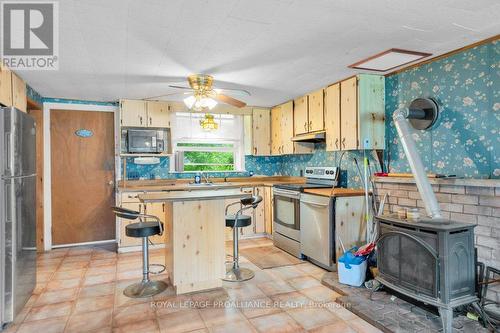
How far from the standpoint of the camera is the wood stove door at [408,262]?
233cm

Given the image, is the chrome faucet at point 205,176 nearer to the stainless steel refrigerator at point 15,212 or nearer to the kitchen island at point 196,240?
the kitchen island at point 196,240

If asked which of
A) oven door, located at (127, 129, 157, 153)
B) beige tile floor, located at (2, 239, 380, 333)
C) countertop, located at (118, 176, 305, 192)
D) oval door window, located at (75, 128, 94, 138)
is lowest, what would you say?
beige tile floor, located at (2, 239, 380, 333)

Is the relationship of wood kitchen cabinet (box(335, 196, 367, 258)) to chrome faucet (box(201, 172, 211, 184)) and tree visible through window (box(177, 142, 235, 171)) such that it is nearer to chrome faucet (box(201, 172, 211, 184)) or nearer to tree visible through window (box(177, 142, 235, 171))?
chrome faucet (box(201, 172, 211, 184))

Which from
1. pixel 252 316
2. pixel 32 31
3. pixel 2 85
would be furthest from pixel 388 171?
pixel 2 85

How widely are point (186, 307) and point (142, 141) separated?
274 centimetres

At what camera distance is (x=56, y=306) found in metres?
2.82

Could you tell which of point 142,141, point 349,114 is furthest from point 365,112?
point 142,141

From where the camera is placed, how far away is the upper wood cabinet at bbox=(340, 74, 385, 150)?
3.51m

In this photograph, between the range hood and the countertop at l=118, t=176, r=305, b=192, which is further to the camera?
the countertop at l=118, t=176, r=305, b=192

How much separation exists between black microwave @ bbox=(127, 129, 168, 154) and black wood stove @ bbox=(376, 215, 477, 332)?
11.4ft

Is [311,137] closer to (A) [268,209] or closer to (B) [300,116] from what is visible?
(B) [300,116]

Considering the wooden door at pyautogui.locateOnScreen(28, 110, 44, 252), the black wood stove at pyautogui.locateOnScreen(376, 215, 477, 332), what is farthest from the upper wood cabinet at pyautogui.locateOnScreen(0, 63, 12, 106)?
the black wood stove at pyautogui.locateOnScreen(376, 215, 477, 332)

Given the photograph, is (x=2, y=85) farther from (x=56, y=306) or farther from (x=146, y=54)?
(x=56, y=306)

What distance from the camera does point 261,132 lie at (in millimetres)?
5562
